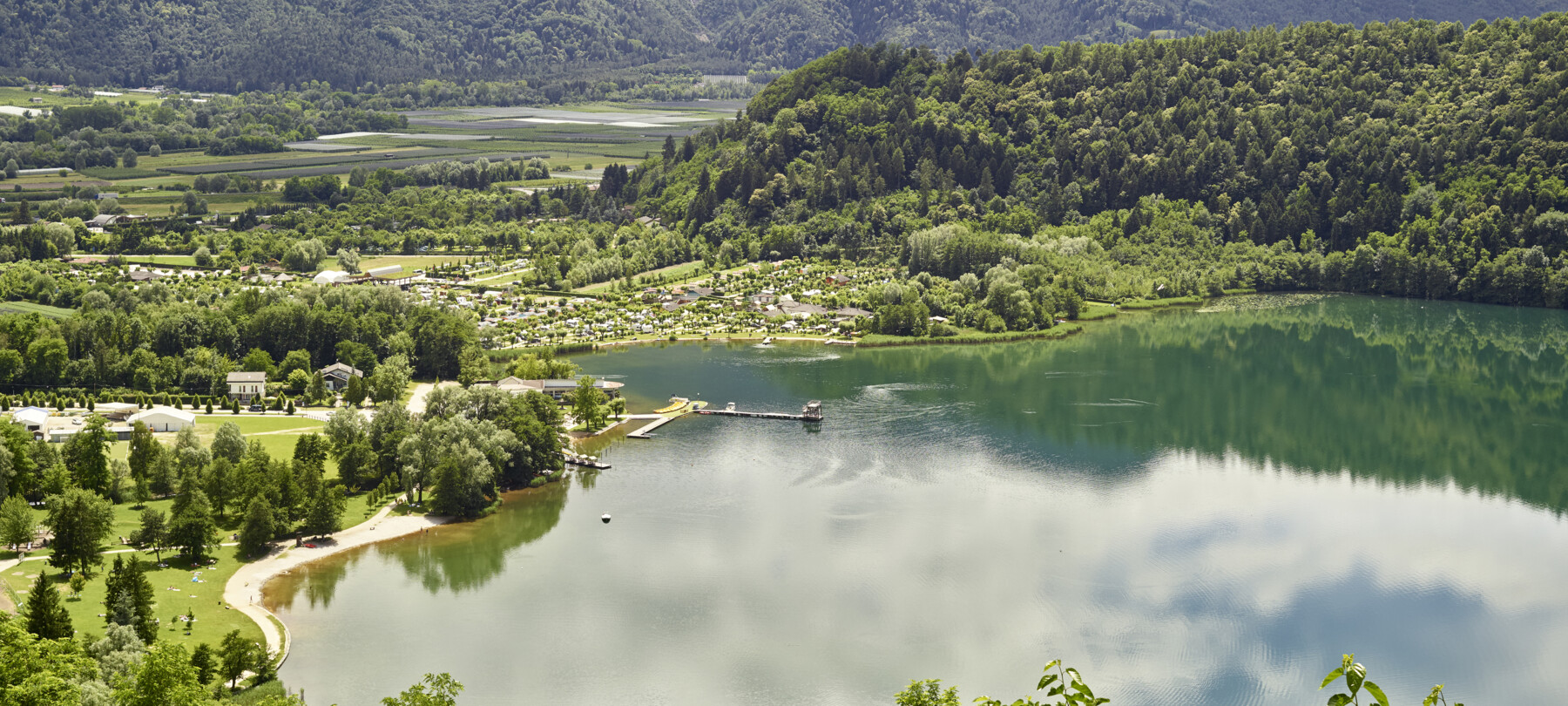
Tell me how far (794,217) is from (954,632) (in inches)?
2779

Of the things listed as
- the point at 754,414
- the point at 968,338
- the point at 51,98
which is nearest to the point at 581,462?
the point at 754,414

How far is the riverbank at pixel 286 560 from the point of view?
3572 cm

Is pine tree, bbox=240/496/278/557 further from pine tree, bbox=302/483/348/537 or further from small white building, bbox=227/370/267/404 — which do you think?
small white building, bbox=227/370/267/404

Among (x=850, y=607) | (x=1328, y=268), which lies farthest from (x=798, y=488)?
(x=1328, y=268)

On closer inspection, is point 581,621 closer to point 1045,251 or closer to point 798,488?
point 798,488

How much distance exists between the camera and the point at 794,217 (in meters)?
105

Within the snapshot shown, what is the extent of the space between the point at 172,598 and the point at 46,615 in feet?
17.4

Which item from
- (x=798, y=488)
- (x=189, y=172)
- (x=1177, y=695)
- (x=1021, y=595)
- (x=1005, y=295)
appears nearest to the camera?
(x=1177, y=695)

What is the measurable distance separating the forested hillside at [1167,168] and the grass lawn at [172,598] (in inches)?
1898

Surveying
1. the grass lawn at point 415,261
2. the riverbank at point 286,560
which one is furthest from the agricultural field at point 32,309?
the riverbank at point 286,560

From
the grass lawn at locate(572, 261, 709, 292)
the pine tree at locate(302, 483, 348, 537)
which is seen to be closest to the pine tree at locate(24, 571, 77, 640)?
the pine tree at locate(302, 483, 348, 537)

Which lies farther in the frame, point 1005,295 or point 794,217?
point 794,217

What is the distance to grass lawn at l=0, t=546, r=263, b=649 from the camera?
3406 centimetres

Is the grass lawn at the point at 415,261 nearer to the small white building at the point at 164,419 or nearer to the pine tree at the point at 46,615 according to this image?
the small white building at the point at 164,419
